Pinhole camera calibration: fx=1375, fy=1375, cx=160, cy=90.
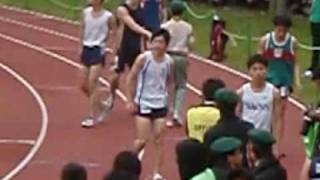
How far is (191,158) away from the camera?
11062 millimetres

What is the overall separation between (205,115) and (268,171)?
2.27 meters

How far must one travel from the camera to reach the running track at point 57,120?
18.3 metres

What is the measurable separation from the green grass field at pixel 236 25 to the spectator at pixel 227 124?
11007mm

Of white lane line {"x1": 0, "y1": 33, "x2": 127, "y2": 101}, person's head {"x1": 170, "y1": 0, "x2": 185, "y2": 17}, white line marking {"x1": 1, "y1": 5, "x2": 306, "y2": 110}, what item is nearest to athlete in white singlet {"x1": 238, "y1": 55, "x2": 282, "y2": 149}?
person's head {"x1": 170, "y1": 0, "x2": 185, "y2": 17}

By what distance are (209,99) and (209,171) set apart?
9.66 feet

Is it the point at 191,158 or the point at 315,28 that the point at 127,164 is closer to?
the point at 191,158

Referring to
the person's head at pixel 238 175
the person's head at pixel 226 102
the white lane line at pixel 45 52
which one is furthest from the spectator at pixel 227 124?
the white lane line at pixel 45 52

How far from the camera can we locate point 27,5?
3797 cm

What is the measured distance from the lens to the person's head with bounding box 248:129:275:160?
11.5 metres

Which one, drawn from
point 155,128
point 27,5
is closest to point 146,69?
point 155,128

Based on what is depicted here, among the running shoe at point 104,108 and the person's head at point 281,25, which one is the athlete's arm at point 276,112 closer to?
the person's head at point 281,25

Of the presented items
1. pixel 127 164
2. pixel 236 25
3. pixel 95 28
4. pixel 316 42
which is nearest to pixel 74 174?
pixel 127 164

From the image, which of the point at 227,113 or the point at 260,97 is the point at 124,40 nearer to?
the point at 260,97

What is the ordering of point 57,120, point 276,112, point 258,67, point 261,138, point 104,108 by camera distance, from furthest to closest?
point 57,120
point 104,108
point 276,112
point 258,67
point 261,138
